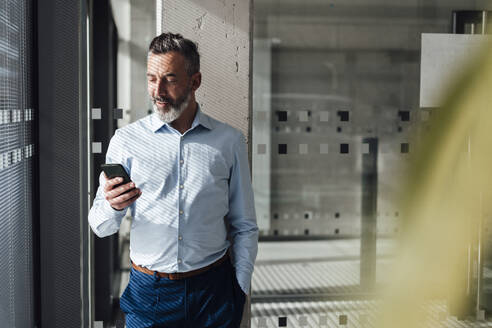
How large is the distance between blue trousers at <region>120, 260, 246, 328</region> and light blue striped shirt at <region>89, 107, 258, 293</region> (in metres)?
0.06

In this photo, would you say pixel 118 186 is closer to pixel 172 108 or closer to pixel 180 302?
pixel 172 108

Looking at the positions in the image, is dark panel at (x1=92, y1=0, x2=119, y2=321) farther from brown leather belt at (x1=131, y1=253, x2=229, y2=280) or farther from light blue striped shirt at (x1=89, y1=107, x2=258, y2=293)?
brown leather belt at (x1=131, y1=253, x2=229, y2=280)

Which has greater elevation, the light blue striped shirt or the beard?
the beard

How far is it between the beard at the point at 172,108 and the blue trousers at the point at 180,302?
0.63 m

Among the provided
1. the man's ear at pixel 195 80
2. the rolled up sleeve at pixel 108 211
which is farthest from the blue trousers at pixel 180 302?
the man's ear at pixel 195 80

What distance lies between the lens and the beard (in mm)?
2082

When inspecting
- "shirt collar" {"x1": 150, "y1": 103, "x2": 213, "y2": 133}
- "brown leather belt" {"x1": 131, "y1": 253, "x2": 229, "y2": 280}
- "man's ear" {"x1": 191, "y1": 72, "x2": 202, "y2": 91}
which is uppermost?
"man's ear" {"x1": 191, "y1": 72, "x2": 202, "y2": 91}

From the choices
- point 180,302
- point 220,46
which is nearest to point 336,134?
point 220,46

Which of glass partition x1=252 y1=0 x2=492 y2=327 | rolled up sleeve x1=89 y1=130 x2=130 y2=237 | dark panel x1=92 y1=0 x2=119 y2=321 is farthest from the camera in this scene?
glass partition x1=252 y1=0 x2=492 y2=327

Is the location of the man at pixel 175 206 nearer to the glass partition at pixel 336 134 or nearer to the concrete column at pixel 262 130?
the concrete column at pixel 262 130

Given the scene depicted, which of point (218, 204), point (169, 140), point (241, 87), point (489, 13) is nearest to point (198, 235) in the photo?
point (218, 204)

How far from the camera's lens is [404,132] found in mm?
3188

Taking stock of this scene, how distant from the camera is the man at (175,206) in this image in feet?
6.82

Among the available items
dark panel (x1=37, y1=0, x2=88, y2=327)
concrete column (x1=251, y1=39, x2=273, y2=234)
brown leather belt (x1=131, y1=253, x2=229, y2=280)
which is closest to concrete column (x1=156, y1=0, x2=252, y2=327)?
concrete column (x1=251, y1=39, x2=273, y2=234)
